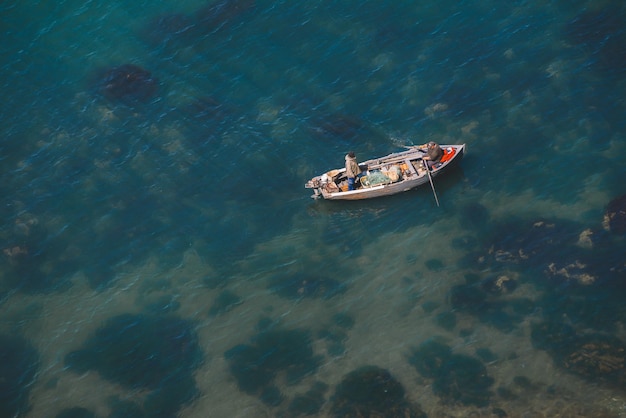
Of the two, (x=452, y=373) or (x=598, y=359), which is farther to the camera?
(x=452, y=373)

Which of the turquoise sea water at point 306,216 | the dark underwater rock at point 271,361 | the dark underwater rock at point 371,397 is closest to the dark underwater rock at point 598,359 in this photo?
the turquoise sea water at point 306,216

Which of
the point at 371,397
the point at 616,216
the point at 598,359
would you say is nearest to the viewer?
the point at 598,359

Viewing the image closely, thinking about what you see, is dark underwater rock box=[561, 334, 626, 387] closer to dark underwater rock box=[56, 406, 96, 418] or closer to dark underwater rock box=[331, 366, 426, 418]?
dark underwater rock box=[331, 366, 426, 418]

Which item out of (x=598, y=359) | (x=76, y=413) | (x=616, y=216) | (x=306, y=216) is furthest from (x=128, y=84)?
(x=598, y=359)

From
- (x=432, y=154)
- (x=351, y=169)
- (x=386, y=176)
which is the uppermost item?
(x=351, y=169)

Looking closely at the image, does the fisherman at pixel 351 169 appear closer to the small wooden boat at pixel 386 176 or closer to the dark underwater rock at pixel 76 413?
the small wooden boat at pixel 386 176

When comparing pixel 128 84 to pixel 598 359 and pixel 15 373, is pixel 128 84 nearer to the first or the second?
pixel 15 373
